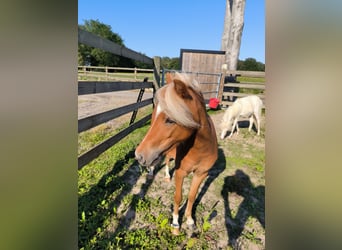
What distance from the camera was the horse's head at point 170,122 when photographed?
1491mm

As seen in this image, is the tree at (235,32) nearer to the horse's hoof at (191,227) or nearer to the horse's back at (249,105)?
the horse's back at (249,105)

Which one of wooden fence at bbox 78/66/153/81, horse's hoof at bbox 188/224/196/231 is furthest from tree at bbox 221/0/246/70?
horse's hoof at bbox 188/224/196/231

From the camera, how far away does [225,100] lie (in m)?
8.70

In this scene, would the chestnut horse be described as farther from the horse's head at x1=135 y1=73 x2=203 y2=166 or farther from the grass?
the grass

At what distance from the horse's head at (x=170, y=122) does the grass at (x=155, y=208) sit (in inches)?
32.1

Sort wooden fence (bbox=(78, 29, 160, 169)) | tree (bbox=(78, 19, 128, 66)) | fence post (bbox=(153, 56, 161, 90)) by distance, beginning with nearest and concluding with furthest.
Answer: wooden fence (bbox=(78, 29, 160, 169)) → fence post (bbox=(153, 56, 161, 90)) → tree (bbox=(78, 19, 128, 66))

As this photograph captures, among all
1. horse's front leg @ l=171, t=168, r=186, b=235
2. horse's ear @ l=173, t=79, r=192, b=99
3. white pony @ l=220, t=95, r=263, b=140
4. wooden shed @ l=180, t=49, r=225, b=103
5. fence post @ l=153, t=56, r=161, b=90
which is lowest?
horse's front leg @ l=171, t=168, r=186, b=235

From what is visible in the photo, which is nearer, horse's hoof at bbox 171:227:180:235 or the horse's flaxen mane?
the horse's flaxen mane

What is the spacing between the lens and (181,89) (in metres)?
1.54

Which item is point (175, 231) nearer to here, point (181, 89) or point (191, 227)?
point (191, 227)

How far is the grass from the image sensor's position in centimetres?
191

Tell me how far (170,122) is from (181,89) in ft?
0.78

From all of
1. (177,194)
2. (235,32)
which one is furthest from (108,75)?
(177,194)
